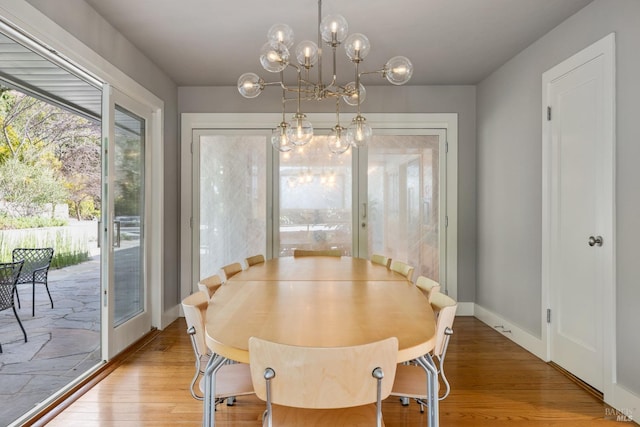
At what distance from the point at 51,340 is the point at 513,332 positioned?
396 centimetres

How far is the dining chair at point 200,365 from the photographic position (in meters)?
1.60

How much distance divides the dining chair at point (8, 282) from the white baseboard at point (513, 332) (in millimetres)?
3861

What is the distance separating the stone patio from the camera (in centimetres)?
230

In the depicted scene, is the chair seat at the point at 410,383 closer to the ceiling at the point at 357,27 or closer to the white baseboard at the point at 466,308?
the ceiling at the point at 357,27

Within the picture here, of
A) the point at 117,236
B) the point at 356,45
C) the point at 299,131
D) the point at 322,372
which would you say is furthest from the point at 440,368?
the point at 117,236

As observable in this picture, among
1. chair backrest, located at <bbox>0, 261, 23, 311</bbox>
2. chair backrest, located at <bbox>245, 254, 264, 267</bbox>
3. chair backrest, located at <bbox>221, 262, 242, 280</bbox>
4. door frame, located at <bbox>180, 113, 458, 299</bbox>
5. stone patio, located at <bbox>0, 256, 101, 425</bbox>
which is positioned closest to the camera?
chair backrest, located at <bbox>0, 261, 23, 311</bbox>

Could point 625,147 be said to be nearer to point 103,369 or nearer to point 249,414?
point 249,414

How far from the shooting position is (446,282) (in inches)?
172

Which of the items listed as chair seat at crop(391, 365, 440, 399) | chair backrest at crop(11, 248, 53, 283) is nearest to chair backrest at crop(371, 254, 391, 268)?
chair seat at crop(391, 365, 440, 399)

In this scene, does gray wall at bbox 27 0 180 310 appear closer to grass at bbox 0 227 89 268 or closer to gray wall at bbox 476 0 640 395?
grass at bbox 0 227 89 268

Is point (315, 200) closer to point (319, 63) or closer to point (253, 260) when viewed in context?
point (253, 260)

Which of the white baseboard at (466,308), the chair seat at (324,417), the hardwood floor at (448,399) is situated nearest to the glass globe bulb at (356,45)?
the chair seat at (324,417)

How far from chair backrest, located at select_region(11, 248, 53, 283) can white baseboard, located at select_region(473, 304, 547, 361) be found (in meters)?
3.87

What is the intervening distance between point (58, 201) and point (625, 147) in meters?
3.83
